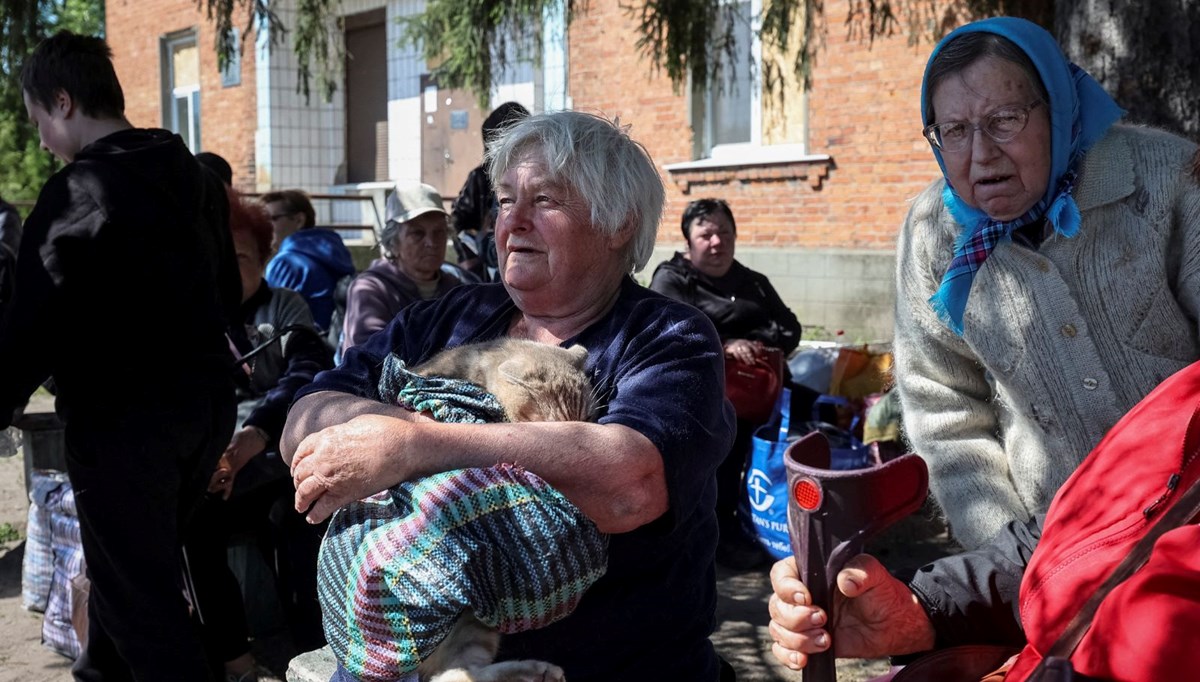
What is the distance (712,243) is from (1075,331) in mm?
3891

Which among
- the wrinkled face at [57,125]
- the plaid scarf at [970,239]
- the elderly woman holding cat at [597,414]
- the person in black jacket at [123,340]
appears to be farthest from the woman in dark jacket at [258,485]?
the plaid scarf at [970,239]

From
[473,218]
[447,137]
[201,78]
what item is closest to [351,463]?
[473,218]

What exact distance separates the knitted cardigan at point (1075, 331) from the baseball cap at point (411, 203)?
3.14 m

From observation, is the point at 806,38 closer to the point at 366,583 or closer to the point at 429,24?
the point at 429,24

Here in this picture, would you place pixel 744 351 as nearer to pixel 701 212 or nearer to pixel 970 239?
pixel 701 212

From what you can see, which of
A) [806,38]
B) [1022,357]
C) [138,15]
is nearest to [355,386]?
[1022,357]

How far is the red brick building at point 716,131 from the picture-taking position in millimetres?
9852

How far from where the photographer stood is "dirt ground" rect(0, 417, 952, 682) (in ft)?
14.4

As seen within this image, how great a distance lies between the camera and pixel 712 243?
5.99 metres

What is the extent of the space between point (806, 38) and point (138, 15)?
15.5m

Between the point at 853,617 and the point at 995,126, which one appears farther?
the point at 995,126

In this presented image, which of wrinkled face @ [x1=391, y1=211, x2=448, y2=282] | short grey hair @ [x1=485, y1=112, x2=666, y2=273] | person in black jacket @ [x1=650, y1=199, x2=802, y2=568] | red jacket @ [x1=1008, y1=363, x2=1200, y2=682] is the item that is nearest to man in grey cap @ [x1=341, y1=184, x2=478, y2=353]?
wrinkled face @ [x1=391, y1=211, x2=448, y2=282]

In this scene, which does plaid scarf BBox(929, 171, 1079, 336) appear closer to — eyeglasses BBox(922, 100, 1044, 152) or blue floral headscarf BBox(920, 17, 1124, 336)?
blue floral headscarf BBox(920, 17, 1124, 336)

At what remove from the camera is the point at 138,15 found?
18250 mm
